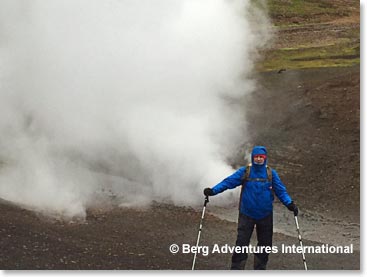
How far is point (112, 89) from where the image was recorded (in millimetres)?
9602

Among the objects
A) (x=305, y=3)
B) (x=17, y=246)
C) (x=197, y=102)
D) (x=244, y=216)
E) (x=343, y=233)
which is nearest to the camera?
(x=244, y=216)

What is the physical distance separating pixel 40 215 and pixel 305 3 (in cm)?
469

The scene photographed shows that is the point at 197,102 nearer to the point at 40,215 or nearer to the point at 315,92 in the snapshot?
the point at 315,92

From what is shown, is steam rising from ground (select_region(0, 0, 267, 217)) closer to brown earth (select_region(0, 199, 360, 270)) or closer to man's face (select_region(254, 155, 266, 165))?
brown earth (select_region(0, 199, 360, 270))

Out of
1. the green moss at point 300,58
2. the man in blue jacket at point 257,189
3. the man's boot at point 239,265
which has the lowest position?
the man's boot at point 239,265

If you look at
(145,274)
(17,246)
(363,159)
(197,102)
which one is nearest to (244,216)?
(145,274)

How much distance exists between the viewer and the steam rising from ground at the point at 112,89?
934 cm

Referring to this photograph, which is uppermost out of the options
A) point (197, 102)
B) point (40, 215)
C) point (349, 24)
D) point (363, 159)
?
point (349, 24)

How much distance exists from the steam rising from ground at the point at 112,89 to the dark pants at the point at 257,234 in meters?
2.34

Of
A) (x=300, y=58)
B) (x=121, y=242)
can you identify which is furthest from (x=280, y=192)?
(x=300, y=58)

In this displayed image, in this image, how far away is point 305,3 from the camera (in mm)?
9008

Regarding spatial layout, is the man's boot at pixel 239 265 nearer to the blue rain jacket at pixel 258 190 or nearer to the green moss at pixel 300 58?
the blue rain jacket at pixel 258 190

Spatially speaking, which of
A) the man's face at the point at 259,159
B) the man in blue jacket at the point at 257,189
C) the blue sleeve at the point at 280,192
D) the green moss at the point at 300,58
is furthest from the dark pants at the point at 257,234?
the green moss at the point at 300,58

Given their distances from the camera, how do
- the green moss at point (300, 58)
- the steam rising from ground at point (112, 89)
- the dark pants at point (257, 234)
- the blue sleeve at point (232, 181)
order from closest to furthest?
1. the blue sleeve at point (232, 181)
2. the dark pants at point (257, 234)
3. the steam rising from ground at point (112, 89)
4. the green moss at point (300, 58)
